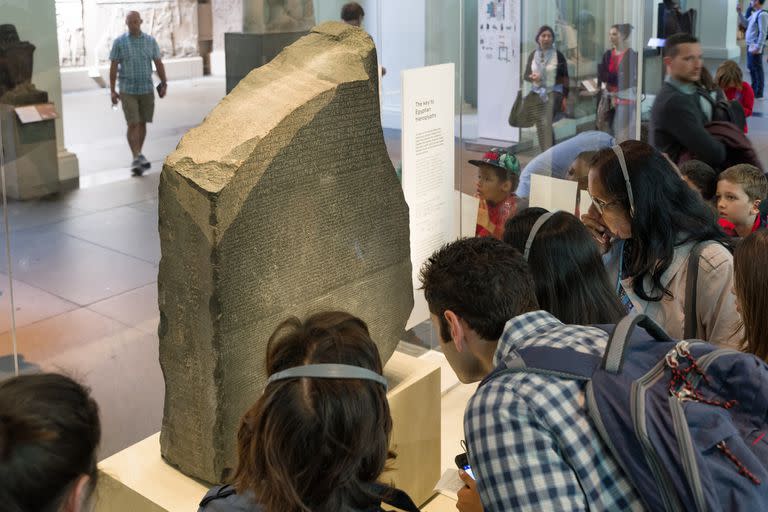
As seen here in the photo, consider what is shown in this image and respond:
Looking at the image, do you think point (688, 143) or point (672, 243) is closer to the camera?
point (672, 243)

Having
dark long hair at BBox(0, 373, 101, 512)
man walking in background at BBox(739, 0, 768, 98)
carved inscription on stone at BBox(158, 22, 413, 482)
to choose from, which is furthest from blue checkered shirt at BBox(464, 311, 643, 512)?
man walking in background at BBox(739, 0, 768, 98)

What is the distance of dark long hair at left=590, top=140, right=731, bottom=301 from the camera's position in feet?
8.70

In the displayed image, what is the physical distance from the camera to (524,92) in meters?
4.75

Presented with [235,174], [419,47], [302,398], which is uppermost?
[419,47]

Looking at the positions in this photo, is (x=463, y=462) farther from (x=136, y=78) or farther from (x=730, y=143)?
(x=730, y=143)

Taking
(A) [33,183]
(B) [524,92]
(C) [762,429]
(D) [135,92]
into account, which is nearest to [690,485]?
(C) [762,429]

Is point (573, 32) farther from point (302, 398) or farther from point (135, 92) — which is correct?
point (302, 398)

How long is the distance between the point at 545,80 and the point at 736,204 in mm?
1379

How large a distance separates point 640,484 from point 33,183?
2.51m

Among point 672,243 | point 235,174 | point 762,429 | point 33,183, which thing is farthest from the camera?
point 33,183

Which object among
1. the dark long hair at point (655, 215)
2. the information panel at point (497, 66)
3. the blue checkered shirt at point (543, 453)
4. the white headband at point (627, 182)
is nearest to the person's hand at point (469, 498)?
the blue checkered shirt at point (543, 453)

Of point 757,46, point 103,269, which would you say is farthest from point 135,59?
point 757,46

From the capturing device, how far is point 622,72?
18.2ft

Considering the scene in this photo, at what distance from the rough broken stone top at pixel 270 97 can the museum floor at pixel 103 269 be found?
3.02ft
